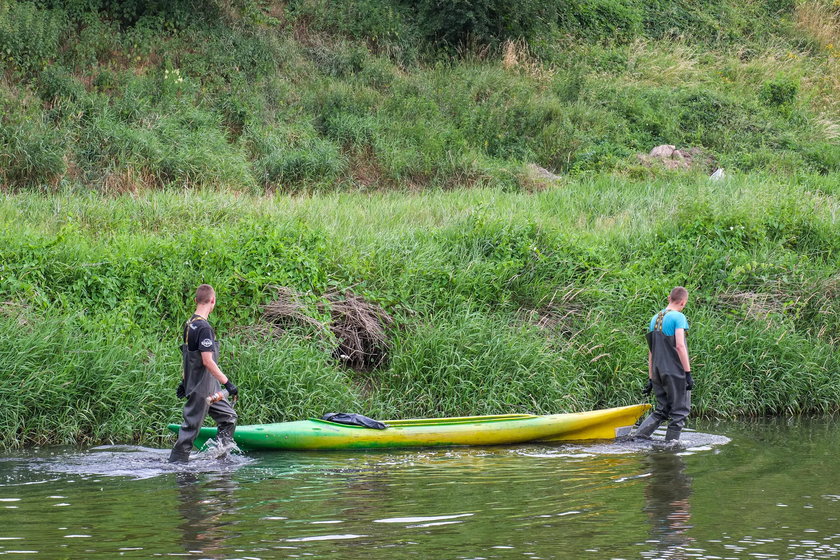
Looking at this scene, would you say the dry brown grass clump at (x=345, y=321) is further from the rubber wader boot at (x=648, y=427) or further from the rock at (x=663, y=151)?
the rock at (x=663, y=151)

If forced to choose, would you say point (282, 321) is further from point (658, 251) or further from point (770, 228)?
point (770, 228)

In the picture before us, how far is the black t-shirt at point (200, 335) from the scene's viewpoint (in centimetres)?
862

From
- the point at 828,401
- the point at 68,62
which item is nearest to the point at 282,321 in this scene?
the point at 828,401

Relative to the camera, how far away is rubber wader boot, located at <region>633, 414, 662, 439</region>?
10.4 metres

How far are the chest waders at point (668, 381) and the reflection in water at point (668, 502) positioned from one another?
50cm

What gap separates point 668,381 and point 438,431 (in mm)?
2364

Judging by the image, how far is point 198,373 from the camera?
878cm

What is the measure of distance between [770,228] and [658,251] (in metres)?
2.04

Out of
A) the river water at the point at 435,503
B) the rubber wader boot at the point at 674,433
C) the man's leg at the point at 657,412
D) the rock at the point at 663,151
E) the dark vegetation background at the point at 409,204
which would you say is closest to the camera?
the river water at the point at 435,503

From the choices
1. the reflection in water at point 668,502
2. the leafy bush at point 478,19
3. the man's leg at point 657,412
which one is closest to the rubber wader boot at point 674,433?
the man's leg at point 657,412

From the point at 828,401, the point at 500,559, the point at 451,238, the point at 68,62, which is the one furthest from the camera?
the point at 68,62

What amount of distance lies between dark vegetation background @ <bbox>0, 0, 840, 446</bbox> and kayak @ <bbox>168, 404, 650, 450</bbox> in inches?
38.3

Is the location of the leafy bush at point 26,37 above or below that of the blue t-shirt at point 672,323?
above

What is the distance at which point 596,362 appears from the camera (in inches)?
472
